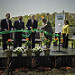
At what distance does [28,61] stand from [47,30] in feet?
7.60

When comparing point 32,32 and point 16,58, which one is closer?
point 16,58

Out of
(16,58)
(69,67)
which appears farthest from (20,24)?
(69,67)

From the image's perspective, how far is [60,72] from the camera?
4.50m

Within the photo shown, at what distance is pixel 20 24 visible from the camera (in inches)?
255

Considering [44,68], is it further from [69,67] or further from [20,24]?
[20,24]

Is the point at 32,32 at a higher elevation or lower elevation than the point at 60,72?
higher

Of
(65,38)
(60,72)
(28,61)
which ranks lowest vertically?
(60,72)

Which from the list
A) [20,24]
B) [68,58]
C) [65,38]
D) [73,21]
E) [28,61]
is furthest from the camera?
[73,21]

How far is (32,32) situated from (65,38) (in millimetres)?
2091

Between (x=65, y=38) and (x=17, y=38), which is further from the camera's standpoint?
(x=65, y=38)

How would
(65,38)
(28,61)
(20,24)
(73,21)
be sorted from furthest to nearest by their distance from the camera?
(73,21) < (65,38) < (20,24) < (28,61)

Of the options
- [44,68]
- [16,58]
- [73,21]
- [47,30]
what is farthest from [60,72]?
[73,21]

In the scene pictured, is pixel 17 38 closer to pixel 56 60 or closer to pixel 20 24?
pixel 20 24

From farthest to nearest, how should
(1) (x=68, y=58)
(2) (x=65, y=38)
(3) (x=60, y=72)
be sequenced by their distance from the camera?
(2) (x=65, y=38)
(1) (x=68, y=58)
(3) (x=60, y=72)
